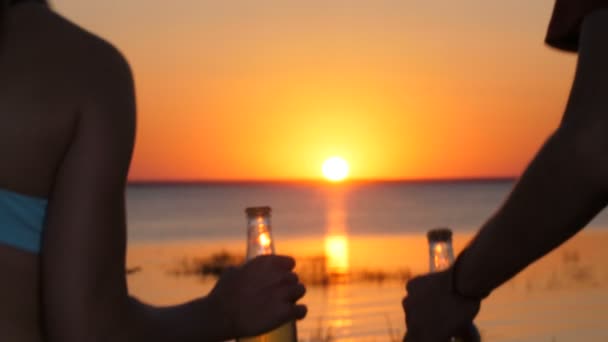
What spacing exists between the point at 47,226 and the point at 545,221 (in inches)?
44.4

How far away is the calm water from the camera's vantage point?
4512cm

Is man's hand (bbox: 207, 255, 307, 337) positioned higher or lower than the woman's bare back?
lower

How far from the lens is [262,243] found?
9.14 feet

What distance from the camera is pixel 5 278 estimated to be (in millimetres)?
2070

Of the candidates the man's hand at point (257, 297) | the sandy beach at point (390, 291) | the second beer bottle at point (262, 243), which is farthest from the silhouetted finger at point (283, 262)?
the sandy beach at point (390, 291)

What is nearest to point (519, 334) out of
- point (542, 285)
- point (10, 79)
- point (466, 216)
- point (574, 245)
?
point (542, 285)

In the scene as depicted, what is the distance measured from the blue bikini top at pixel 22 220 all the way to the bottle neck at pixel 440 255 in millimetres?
1086

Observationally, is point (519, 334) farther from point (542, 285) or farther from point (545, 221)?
point (545, 221)

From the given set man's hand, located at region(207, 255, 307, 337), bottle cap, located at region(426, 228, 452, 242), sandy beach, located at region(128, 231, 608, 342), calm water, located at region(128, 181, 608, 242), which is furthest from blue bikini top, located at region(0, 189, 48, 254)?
calm water, located at region(128, 181, 608, 242)

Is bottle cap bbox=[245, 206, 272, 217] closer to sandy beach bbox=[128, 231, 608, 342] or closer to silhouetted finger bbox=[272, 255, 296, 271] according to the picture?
silhouetted finger bbox=[272, 255, 296, 271]

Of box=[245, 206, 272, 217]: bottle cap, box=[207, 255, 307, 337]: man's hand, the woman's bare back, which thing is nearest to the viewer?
the woman's bare back

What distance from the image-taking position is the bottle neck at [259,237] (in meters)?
2.78

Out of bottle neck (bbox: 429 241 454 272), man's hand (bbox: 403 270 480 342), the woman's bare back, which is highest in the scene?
the woman's bare back

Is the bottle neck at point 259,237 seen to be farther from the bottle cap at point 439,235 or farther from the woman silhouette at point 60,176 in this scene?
the woman silhouette at point 60,176
